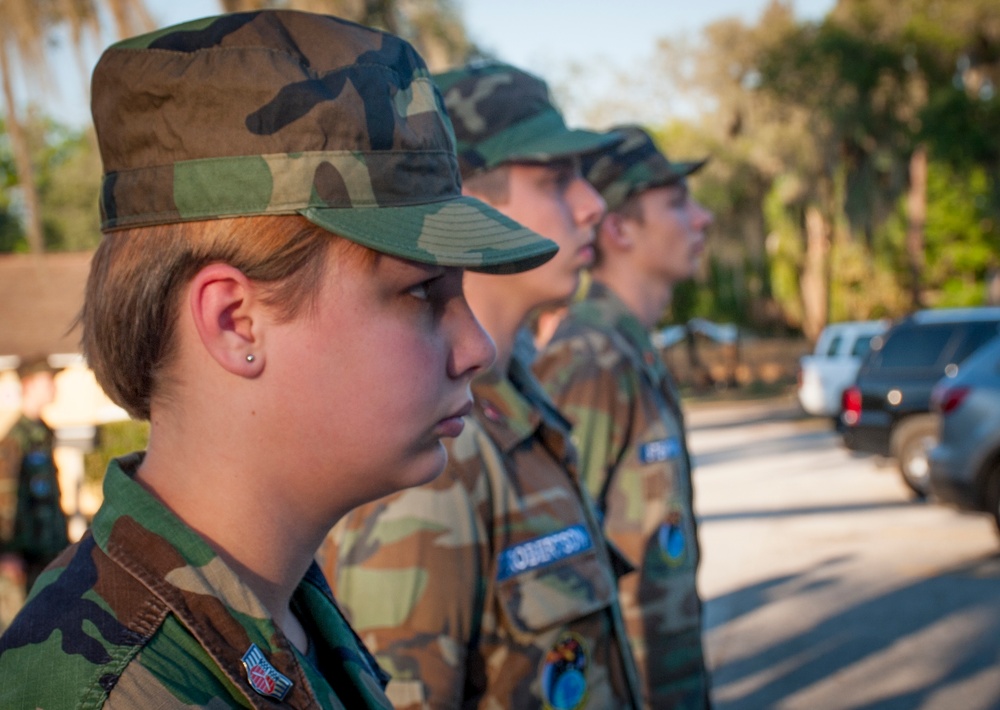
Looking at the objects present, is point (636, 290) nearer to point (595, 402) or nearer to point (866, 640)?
point (595, 402)

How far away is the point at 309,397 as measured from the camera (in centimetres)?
137

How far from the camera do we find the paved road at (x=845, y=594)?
650 centimetres

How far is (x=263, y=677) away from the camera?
1.27m

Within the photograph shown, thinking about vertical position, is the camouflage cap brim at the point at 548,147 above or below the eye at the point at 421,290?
above

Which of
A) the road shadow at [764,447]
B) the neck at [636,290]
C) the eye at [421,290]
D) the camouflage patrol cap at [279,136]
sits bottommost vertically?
the road shadow at [764,447]

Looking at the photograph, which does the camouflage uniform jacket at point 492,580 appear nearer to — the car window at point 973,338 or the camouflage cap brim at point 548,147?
the camouflage cap brim at point 548,147

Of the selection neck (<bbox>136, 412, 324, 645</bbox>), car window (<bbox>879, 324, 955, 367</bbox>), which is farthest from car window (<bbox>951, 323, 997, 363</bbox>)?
neck (<bbox>136, 412, 324, 645</bbox>)

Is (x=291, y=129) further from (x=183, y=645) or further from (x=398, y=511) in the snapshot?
(x=398, y=511)

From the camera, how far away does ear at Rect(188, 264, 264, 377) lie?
4.37 feet

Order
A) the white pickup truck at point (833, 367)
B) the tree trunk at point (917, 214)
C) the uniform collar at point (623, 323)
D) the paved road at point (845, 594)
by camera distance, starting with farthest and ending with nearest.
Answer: the tree trunk at point (917, 214), the white pickup truck at point (833, 367), the paved road at point (845, 594), the uniform collar at point (623, 323)

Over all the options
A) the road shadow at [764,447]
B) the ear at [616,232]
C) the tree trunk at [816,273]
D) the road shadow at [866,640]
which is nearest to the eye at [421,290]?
the ear at [616,232]

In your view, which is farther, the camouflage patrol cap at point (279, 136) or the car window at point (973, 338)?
the car window at point (973, 338)

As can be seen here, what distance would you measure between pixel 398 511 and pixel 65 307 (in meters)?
28.6

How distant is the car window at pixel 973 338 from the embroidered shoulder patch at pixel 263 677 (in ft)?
41.9
